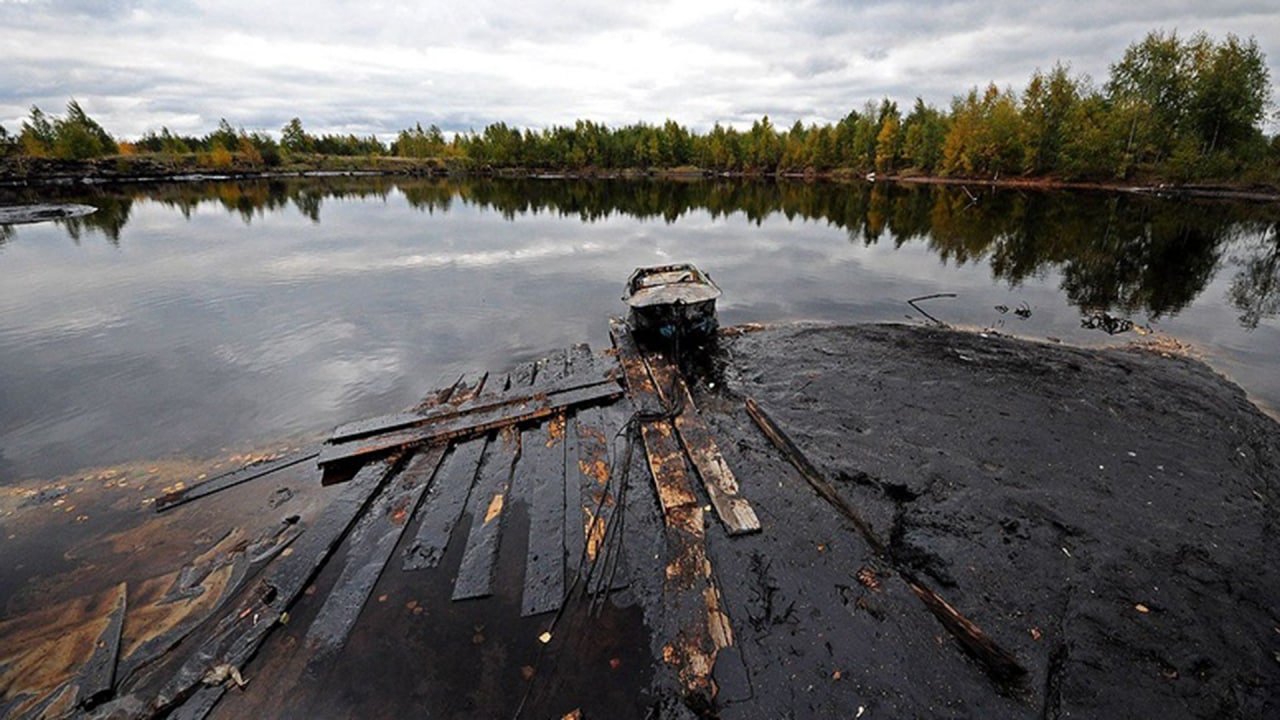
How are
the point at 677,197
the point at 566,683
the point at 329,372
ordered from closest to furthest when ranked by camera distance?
1. the point at 566,683
2. the point at 329,372
3. the point at 677,197

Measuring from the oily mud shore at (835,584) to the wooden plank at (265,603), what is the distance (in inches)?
8.1

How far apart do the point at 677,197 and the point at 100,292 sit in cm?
5493

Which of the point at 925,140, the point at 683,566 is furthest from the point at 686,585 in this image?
the point at 925,140

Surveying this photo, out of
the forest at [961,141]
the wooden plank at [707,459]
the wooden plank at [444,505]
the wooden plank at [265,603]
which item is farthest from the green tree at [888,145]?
the wooden plank at [265,603]

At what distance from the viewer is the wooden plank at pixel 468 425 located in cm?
1011

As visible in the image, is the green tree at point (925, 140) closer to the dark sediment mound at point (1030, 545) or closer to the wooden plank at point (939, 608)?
the dark sediment mound at point (1030, 545)

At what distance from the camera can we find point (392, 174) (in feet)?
410

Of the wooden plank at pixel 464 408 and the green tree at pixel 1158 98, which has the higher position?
the green tree at pixel 1158 98

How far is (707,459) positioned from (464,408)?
600cm

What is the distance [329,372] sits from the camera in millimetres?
14812

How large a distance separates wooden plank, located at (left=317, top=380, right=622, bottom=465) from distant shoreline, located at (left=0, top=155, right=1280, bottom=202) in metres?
76.3

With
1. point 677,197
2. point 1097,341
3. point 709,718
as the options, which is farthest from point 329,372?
point 677,197

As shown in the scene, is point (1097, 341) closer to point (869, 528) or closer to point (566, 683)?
point (869, 528)

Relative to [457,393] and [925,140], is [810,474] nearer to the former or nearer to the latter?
[457,393]
